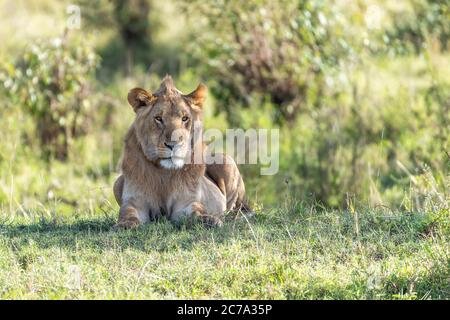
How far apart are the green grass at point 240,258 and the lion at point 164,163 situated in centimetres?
23

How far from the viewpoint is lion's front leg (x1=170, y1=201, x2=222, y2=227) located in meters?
5.48

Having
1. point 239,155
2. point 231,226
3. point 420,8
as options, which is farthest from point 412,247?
point 420,8

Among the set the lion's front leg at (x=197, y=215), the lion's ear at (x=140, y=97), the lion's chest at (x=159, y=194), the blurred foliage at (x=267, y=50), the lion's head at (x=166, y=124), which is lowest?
the lion's front leg at (x=197, y=215)

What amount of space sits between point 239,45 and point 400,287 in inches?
Result: 288

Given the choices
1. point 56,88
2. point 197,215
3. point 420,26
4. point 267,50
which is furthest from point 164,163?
point 420,26

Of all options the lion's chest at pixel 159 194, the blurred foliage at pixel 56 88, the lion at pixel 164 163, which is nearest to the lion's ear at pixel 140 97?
the lion at pixel 164 163

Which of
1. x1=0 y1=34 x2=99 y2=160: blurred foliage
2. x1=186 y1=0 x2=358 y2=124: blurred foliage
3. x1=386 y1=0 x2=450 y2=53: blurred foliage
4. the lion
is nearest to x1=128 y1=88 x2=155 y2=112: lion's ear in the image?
the lion

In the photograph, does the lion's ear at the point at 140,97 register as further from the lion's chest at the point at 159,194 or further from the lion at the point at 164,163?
the lion's chest at the point at 159,194

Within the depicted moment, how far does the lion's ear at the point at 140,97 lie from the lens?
5609mm

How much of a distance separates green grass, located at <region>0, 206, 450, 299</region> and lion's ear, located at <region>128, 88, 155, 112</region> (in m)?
0.78

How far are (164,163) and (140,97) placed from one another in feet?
1.48

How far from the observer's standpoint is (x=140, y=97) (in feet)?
18.4

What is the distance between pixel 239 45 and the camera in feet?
37.0
